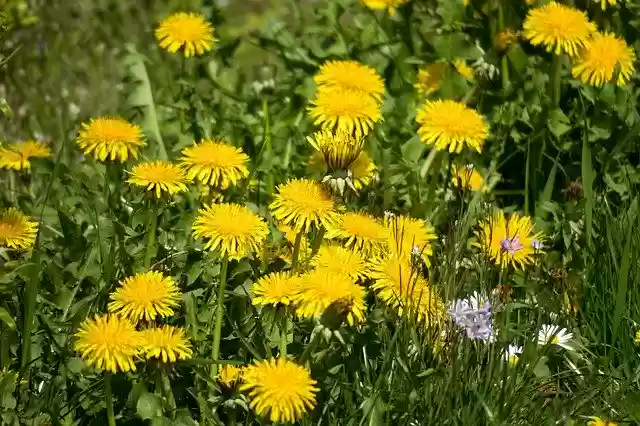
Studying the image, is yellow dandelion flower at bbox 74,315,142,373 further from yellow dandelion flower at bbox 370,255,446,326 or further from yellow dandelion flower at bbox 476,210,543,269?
yellow dandelion flower at bbox 476,210,543,269

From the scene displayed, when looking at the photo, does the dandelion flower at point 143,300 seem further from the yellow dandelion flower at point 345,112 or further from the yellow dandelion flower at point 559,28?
the yellow dandelion flower at point 559,28

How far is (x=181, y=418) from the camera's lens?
6.43 ft

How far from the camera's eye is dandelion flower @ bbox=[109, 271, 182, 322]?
73.9 inches

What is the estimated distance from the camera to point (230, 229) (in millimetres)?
1978

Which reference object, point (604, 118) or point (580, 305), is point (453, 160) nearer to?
point (604, 118)

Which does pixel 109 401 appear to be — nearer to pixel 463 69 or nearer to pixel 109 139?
pixel 109 139

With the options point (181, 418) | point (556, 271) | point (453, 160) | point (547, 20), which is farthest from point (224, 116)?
point (181, 418)

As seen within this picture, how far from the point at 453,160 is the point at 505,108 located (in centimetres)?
27

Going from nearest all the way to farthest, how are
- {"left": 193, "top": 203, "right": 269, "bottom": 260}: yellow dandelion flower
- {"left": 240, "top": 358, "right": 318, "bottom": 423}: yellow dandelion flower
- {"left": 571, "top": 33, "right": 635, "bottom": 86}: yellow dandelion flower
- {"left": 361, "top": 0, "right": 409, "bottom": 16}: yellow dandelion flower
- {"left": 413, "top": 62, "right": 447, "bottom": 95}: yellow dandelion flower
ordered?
1. {"left": 240, "top": 358, "right": 318, "bottom": 423}: yellow dandelion flower
2. {"left": 193, "top": 203, "right": 269, "bottom": 260}: yellow dandelion flower
3. {"left": 571, "top": 33, "right": 635, "bottom": 86}: yellow dandelion flower
4. {"left": 413, "top": 62, "right": 447, "bottom": 95}: yellow dandelion flower
5. {"left": 361, "top": 0, "right": 409, "bottom": 16}: yellow dandelion flower

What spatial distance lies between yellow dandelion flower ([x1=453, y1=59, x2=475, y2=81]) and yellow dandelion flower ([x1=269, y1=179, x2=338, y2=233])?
1.25 m

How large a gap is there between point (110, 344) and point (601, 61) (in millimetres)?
1660

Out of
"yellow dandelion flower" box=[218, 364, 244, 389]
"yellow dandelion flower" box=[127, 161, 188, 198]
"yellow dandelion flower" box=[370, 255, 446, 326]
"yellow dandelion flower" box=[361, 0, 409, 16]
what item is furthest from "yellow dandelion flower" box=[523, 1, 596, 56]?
"yellow dandelion flower" box=[218, 364, 244, 389]

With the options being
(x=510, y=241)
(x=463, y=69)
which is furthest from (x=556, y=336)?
(x=463, y=69)

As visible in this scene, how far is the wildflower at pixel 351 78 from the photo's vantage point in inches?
103
